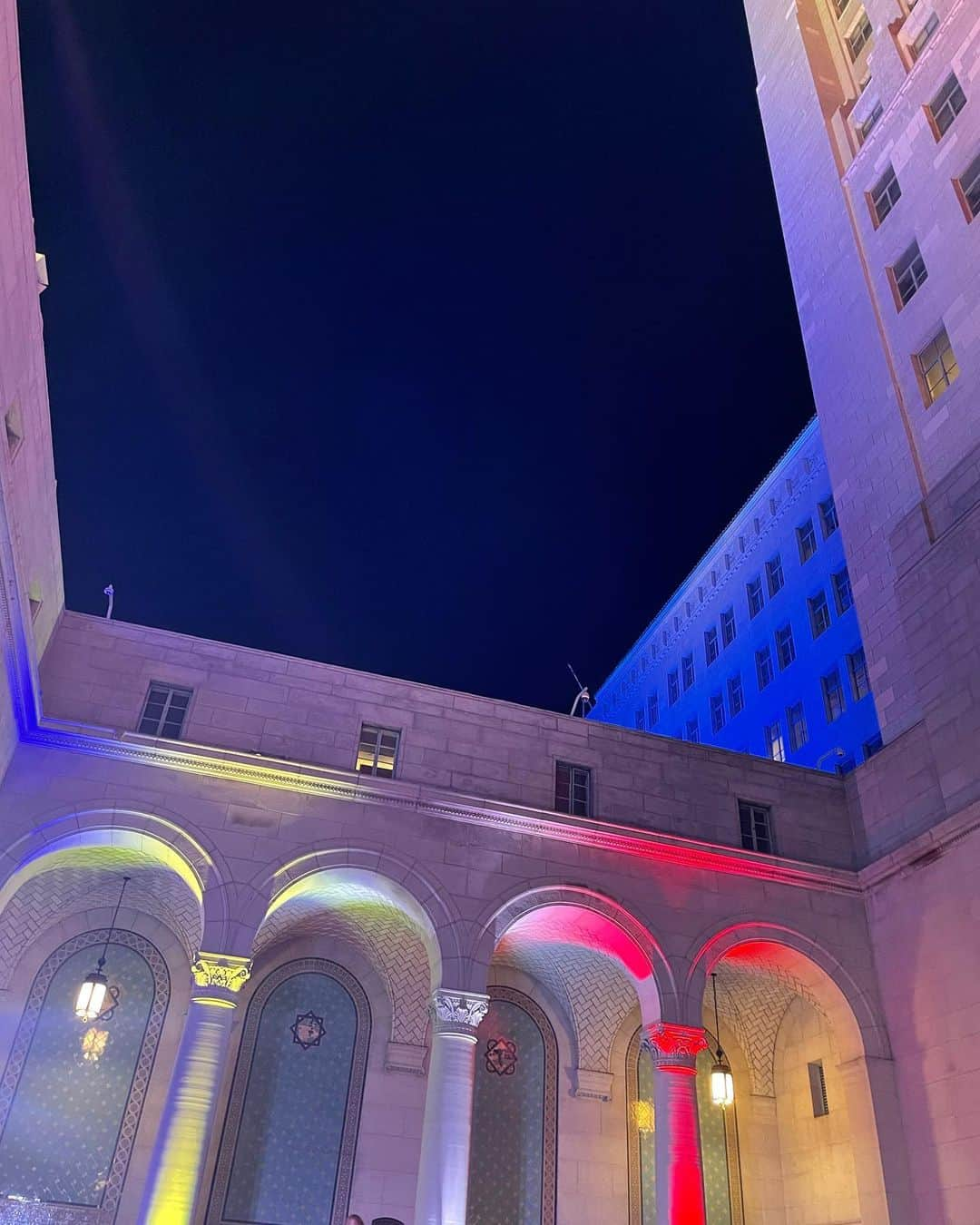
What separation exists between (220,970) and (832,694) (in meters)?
19.9

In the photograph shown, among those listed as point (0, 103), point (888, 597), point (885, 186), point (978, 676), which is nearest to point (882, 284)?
point (885, 186)

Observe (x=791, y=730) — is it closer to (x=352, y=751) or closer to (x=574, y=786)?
(x=574, y=786)

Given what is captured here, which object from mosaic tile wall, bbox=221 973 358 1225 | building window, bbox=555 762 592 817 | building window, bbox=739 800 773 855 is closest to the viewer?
mosaic tile wall, bbox=221 973 358 1225

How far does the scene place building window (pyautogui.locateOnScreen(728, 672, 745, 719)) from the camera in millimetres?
34819

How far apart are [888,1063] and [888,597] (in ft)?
30.4

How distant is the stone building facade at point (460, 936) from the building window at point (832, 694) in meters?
7.38

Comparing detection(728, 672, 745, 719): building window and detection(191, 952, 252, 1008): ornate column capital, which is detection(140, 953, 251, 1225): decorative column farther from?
detection(728, 672, 745, 719): building window

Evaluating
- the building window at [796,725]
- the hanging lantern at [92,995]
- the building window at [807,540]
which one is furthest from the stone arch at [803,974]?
the building window at [807,540]

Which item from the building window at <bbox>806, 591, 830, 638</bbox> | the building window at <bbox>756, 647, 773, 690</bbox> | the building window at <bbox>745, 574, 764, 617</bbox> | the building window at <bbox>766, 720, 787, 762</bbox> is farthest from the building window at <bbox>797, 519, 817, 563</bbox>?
the building window at <bbox>766, 720, 787, 762</bbox>

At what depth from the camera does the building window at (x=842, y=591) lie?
2912 cm

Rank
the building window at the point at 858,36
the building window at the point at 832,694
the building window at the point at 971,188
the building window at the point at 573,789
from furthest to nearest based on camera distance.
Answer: the building window at the point at 858,36
the building window at the point at 832,694
the building window at the point at 971,188
the building window at the point at 573,789

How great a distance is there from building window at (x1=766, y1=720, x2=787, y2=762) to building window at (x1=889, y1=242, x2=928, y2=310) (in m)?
13.8

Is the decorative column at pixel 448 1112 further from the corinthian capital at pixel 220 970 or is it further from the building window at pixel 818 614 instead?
the building window at pixel 818 614

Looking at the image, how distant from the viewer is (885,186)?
2517 centimetres
